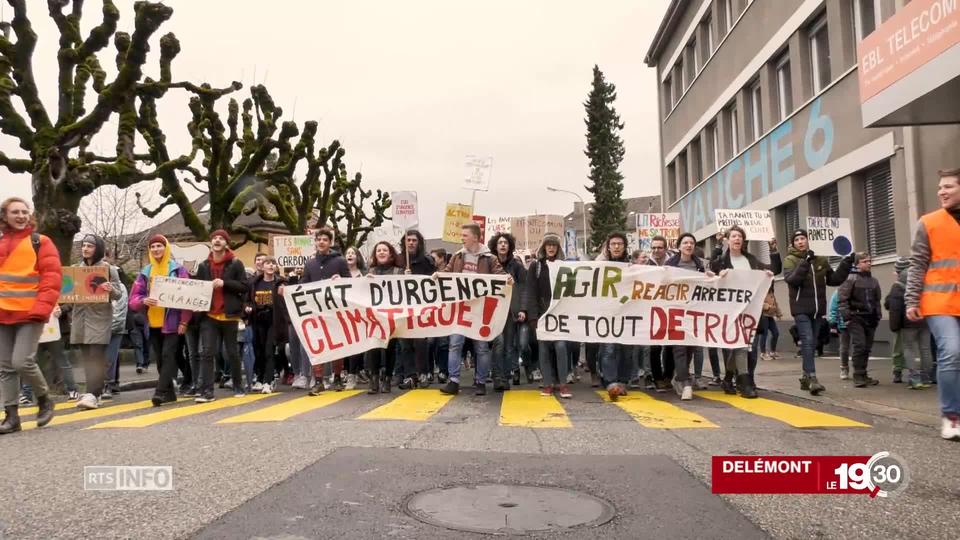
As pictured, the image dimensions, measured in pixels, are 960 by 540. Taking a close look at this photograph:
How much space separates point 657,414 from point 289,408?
367 cm

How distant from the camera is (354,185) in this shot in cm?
4122

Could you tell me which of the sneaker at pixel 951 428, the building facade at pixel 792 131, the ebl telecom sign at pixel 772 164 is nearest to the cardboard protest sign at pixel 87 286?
the sneaker at pixel 951 428

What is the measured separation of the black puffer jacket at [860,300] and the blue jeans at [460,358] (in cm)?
503

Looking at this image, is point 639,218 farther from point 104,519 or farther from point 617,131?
point 617,131

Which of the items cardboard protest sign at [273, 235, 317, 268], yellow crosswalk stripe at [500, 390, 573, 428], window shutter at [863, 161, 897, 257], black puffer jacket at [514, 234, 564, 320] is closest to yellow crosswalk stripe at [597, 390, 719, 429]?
yellow crosswalk stripe at [500, 390, 573, 428]

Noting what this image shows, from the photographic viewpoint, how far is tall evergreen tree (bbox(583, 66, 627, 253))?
66.3 m

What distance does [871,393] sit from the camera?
8.91 meters

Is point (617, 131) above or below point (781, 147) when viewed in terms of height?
above

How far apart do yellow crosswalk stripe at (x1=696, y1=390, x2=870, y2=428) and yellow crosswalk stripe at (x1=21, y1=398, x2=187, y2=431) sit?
639 centimetres

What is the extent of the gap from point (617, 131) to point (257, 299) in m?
61.7

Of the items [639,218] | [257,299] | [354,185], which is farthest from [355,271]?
[354,185]

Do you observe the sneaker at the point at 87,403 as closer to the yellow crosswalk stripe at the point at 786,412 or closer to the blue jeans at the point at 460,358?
the blue jeans at the point at 460,358

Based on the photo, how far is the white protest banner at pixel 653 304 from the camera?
9070 mm

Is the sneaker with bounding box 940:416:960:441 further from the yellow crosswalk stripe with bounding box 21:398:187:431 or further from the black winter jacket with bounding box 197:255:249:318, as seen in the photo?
the yellow crosswalk stripe with bounding box 21:398:187:431
